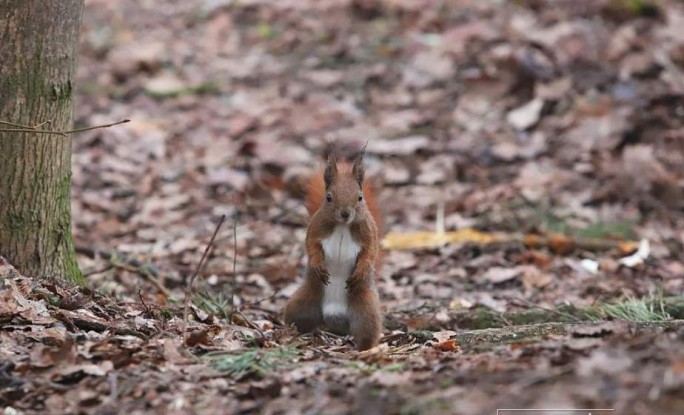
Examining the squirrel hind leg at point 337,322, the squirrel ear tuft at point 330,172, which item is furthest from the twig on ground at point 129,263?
the squirrel ear tuft at point 330,172

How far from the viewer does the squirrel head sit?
4.36 meters

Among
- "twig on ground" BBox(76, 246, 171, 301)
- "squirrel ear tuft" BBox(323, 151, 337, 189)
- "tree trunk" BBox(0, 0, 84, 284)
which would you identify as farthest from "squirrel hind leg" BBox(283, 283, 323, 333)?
"twig on ground" BBox(76, 246, 171, 301)

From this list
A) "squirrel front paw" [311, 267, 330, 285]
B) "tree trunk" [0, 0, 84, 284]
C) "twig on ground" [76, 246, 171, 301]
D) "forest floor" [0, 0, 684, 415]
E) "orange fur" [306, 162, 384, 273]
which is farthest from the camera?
"twig on ground" [76, 246, 171, 301]

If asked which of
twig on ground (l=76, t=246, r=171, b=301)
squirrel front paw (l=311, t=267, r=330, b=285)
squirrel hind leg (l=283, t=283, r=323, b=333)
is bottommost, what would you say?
twig on ground (l=76, t=246, r=171, b=301)

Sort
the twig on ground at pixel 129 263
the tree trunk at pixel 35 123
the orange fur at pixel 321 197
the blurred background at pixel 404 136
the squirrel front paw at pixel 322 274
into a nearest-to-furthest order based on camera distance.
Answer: the tree trunk at pixel 35 123
the squirrel front paw at pixel 322 274
the orange fur at pixel 321 197
the twig on ground at pixel 129 263
the blurred background at pixel 404 136

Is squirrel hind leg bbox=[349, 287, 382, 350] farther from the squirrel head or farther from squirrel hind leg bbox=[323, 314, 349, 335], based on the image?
the squirrel head

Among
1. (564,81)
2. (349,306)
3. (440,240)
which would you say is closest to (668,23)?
(564,81)

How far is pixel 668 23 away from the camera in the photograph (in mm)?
9844

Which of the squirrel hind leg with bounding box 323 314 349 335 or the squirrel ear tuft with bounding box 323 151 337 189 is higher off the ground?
the squirrel ear tuft with bounding box 323 151 337 189

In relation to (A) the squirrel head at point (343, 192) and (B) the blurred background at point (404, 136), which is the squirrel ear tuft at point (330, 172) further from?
(B) the blurred background at point (404, 136)

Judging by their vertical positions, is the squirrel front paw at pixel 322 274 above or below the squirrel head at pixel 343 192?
below

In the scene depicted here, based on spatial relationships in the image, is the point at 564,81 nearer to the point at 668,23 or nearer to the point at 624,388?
the point at 668,23

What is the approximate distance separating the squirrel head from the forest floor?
1.96 feet

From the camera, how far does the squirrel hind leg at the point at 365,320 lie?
172 inches
